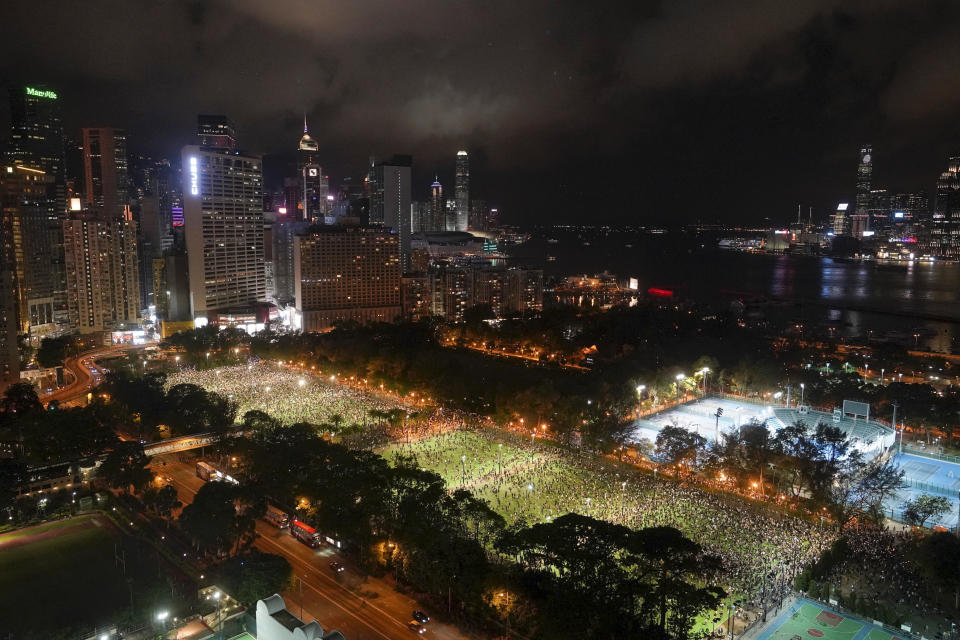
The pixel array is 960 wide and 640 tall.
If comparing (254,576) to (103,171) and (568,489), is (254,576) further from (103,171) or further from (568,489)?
(103,171)

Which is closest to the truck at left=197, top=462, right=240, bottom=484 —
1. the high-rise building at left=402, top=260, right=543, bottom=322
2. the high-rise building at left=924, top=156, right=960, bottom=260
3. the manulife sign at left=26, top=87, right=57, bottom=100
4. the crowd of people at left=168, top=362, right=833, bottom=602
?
the crowd of people at left=168, top=362, right=833, bottom=602

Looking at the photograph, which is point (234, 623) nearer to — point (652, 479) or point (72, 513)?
point (72, 513)

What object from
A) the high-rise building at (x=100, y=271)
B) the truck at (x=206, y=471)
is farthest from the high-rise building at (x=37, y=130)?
the truck at (x=206, y=471)

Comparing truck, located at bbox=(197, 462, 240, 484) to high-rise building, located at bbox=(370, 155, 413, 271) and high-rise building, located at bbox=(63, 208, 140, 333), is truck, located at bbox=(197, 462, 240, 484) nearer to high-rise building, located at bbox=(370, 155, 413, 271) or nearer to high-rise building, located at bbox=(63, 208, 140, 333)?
high-rise building, located at bbox=(63, 208, 140, 333)

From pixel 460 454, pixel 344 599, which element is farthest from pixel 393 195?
pixel 344 599

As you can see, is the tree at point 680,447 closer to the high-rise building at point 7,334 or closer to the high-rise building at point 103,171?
the high-rise building at point 7,334
